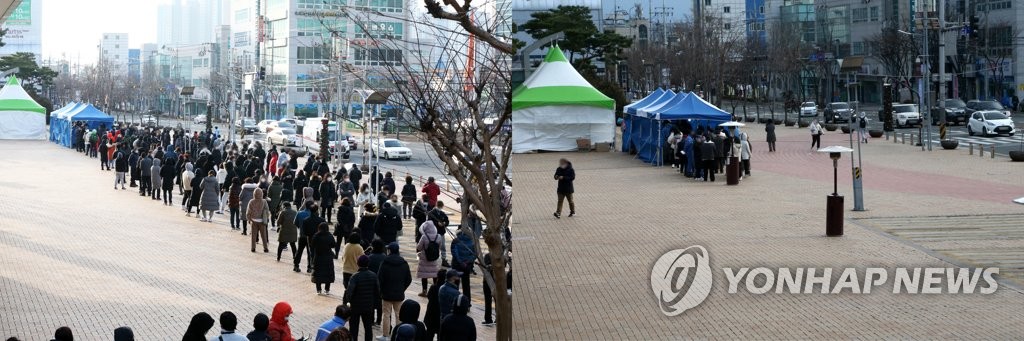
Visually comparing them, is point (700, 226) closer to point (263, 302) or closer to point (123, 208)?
point (263, 302)

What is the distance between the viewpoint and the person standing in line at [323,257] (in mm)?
15438

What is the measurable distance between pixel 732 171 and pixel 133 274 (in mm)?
8815

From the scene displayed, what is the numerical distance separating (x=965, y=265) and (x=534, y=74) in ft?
22.6

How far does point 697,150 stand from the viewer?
1305 centimetres

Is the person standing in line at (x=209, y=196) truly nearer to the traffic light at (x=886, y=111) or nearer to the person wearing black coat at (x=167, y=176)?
the person wearing black coat at (x=167, y=176)

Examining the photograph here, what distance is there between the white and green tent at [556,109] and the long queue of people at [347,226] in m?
→ 1.65

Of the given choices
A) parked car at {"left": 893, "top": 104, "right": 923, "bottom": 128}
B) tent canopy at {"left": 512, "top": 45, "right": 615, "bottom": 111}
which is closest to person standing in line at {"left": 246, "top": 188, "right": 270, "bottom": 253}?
tent canopy at {"left": 512, "top": 45, "right": 615, "bottom": 111}

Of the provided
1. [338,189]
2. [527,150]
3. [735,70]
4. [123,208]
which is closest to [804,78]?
[735,70]

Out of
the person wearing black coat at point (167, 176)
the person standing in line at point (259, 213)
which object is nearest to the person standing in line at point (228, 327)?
the person standing in line at point (259, 213)

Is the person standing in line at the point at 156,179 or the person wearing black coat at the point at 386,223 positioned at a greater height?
the person standing in line at the point at 156,179

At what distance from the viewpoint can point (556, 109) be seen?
8.43 m

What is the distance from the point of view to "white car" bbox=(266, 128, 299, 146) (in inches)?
2032

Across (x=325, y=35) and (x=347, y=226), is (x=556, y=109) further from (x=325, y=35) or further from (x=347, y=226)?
(x=325, y=35)

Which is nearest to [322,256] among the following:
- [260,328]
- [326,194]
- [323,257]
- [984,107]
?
[323,257]
